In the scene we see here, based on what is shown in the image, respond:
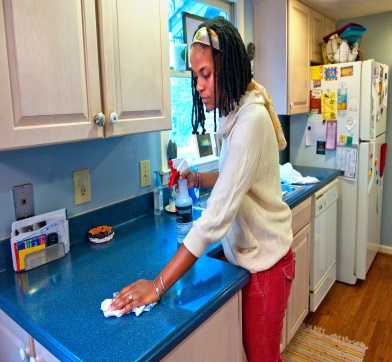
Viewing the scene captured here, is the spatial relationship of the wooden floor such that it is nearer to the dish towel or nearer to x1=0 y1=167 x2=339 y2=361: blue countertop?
x1=0 y1=167 x2=339 y2=361: blue countertop

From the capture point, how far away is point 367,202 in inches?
104

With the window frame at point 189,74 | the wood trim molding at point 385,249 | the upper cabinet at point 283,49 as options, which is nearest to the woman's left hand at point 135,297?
the window frame at point 189,74

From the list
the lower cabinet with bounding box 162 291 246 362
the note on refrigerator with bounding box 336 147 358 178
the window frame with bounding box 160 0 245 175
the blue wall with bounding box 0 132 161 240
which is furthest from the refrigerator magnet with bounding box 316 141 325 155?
the lower cabinet with bounding box 162 291 246 362

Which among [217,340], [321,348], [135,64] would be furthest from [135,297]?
[321,348]

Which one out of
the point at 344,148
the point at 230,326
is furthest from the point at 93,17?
the point at 344,148

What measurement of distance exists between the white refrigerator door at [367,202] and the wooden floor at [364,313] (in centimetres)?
13

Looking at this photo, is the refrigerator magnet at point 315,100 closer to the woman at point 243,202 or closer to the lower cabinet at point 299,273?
the lower cabinet at point 299,273

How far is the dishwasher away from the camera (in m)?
2.28

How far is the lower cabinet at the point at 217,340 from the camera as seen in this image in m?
0.94

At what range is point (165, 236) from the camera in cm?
151

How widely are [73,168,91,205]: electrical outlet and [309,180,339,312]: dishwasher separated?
1394 millimetres

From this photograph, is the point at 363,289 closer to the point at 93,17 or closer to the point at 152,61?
the point at 152,61

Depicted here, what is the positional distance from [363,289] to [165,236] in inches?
78.1

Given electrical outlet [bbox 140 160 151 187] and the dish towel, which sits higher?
electrical outlet [bbox 140 160 151 187]
